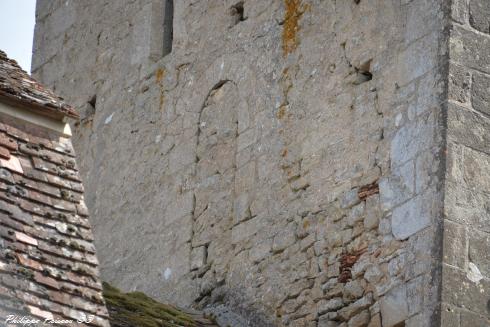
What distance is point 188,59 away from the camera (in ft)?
41.0

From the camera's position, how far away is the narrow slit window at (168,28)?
13.0 m

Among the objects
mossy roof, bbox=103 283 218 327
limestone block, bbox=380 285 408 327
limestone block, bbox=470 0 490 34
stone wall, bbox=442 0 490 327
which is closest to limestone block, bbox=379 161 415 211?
stone wall, bbox=442 0 490 327

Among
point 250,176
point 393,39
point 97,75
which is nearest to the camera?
point 393,39

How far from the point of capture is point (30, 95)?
827 cm

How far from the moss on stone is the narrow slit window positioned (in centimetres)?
237

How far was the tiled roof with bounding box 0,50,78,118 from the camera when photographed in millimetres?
8180

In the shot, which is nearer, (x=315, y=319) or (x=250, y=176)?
(x=315, y=319)

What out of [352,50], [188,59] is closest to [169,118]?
[188,59]

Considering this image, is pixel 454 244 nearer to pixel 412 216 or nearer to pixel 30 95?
pixel 412 216

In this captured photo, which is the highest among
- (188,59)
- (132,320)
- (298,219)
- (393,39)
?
(188,59)

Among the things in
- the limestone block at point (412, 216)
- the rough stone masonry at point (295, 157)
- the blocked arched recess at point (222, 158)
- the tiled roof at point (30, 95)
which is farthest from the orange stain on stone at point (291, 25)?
the tiled roof at point (30, 95)

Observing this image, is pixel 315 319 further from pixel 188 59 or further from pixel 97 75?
pixel 97 75

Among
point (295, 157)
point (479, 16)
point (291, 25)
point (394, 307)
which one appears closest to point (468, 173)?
point (394, 307)

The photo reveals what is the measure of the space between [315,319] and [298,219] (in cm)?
71
